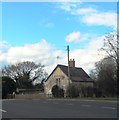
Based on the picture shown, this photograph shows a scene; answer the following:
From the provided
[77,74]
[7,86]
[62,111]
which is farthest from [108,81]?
[62,111]

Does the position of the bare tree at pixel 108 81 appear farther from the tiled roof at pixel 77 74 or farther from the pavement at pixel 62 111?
the pavement at pixel 62 111

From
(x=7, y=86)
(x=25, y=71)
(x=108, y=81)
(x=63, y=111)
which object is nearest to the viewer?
(x=63, y=111)

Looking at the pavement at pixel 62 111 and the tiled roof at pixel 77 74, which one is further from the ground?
the tiled roof at pixel 77 74

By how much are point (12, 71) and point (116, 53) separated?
66894 millimetres

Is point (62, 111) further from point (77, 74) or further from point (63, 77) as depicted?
point (77, 74)

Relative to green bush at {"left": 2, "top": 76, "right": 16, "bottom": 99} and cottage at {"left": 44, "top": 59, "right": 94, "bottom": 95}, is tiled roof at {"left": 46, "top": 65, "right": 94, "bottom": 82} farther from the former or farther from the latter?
green bush at {"left": 2, "top": 76, "right": 16, "bottom": 99}

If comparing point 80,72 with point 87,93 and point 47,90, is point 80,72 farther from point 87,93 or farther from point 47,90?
point 87,93

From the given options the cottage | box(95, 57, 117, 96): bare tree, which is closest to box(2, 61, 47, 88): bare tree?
the cottage

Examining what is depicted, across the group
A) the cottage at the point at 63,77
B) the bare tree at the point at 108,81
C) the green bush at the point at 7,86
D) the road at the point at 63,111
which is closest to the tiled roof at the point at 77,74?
the cottage at the point at 63,77

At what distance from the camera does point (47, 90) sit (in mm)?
97312

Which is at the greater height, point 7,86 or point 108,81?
point 108,81

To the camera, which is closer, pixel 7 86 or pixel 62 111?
pixel 62 111

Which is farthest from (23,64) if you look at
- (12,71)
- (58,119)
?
(58,119)

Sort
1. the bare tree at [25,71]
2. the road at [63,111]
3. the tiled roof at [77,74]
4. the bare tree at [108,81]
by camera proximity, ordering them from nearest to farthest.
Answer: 1. the road at [63,111]
2. the bare tree at [108,81]
3. the tiled roof at [77,74]
4. the bare tree at [25,71]
